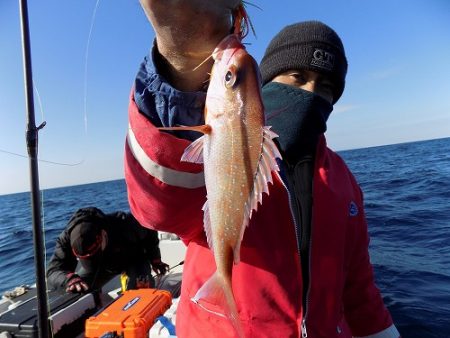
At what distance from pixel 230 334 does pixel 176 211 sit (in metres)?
0.65

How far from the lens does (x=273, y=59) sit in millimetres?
2270

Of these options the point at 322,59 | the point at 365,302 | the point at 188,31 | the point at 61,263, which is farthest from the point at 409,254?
the point at 188,31

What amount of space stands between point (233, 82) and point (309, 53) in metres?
1.40

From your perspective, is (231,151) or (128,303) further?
(128,303)

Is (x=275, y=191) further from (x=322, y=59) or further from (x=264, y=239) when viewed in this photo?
(x=322, y=59)

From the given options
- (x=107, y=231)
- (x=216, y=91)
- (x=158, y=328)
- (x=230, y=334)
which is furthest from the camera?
(x=107, y=231)

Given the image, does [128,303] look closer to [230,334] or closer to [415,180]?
[230,334]

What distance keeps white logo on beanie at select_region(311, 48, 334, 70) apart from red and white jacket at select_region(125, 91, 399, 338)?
0.49 metres

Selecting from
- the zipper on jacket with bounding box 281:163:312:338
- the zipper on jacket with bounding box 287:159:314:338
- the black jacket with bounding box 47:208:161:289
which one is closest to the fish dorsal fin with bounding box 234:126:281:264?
the zipper on jacket with bounding box 281:163:312:338

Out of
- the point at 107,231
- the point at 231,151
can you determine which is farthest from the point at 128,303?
the point at 231,151

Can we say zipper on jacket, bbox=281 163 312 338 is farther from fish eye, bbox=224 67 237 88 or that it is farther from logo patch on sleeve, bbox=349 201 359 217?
fish eye, bbox=224 67 237 88

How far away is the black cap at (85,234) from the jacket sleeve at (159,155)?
13.3 ft

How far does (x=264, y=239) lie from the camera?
142 cm

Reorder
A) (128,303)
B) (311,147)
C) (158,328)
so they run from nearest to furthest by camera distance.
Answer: (311,147) < (158,328) < (128,303)
